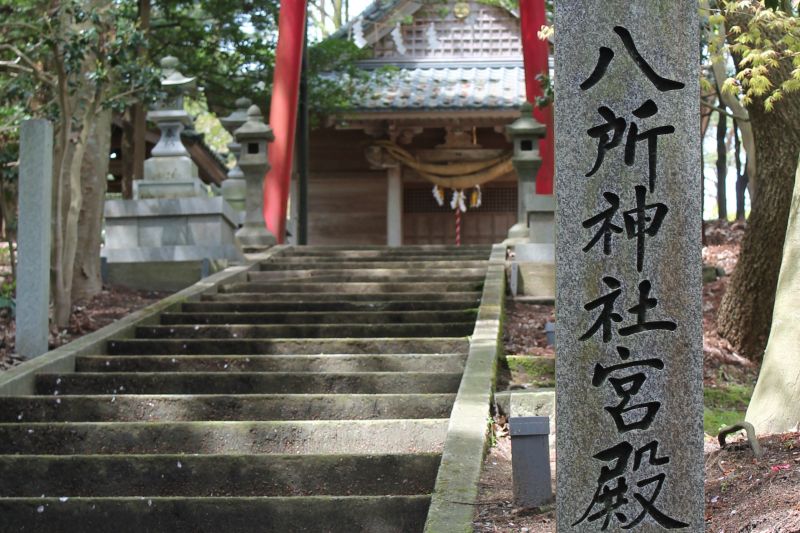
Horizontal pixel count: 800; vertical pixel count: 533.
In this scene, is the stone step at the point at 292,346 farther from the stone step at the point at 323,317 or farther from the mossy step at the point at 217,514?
the mossy step at the point at 217,514

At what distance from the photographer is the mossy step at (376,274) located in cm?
1227

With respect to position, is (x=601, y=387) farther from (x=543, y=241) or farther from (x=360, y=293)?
(x=543, y=241)

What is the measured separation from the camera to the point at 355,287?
39.2ft

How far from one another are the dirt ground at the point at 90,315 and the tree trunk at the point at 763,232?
606 cm

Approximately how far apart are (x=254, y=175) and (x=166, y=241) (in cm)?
165

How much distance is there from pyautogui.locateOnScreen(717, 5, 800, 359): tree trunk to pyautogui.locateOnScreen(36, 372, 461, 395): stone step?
3961 millimetres

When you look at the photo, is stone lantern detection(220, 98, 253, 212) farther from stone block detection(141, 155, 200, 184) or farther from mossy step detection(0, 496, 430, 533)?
mossy step detection(0, 496, 430, 533)

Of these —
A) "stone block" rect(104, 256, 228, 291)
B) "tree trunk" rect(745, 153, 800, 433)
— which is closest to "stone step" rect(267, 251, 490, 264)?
"stone block" rect(104, 256, 228, 291)

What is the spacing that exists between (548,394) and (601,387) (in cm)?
362

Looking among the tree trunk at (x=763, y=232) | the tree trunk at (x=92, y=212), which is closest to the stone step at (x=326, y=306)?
the tree trunk at (x=92, y=212)

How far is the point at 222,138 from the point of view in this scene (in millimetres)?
32500

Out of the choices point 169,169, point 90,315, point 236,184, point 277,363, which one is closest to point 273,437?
point 277,363

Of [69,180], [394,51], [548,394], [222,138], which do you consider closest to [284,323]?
[69,180]

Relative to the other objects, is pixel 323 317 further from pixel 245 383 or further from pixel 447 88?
pixel 447 88
